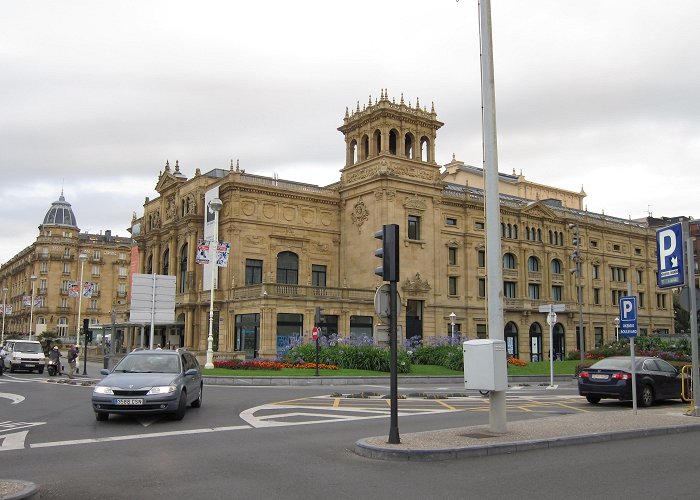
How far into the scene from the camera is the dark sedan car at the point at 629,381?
60.8ft

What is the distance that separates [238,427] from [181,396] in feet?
5.22

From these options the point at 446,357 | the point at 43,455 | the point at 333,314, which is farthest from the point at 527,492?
the point at 333,314

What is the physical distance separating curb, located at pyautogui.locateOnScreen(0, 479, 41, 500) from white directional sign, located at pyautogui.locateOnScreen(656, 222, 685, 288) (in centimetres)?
1385

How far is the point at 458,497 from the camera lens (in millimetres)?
7672

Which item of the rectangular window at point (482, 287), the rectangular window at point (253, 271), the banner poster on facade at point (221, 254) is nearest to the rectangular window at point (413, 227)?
the rectangular window at point (482, 287)

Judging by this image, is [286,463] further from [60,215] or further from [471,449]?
[60,215]

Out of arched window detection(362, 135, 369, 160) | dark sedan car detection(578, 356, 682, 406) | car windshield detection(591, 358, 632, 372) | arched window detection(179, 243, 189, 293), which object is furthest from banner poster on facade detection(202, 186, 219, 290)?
dark sedan car detection(578, 356, 682, 406)

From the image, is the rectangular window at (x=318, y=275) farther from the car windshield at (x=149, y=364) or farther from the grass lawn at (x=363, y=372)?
the car windshield at (x=149, y=364)

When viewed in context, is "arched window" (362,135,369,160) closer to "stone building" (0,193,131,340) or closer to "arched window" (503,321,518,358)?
"arched window" (503,321,518,358)

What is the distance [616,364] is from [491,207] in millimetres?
9410

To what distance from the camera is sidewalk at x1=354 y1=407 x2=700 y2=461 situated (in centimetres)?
1012

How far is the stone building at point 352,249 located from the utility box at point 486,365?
107ft

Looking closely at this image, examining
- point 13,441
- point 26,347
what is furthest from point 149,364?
point 26,347

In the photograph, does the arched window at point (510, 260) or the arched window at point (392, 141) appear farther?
the arched window at point (510, 260)
